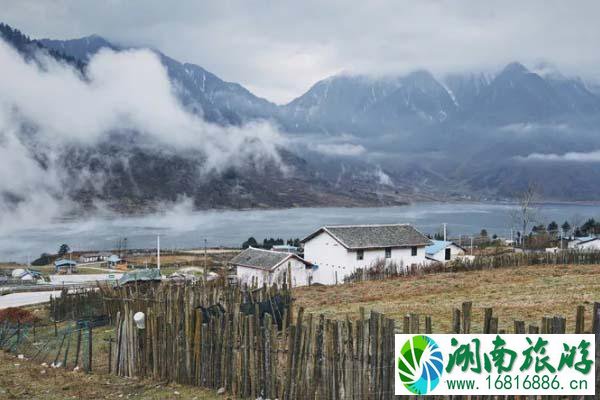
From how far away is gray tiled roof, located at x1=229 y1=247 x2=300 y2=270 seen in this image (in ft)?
170

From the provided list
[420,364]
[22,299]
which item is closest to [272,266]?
[22,299]

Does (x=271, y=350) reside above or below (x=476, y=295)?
above

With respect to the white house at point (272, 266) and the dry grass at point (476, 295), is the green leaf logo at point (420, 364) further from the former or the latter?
the white house at point (272, 266)

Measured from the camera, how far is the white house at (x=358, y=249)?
50594 mm

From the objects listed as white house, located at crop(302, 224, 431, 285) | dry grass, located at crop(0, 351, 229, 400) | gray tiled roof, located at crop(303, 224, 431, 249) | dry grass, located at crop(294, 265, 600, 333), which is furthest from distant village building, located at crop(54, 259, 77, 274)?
dry grass, located at crop(0, 351, 229, 400)

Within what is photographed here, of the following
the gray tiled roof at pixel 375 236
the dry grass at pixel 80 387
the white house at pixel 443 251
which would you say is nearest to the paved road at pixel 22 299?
the gray tiled roof at pixel 375 236

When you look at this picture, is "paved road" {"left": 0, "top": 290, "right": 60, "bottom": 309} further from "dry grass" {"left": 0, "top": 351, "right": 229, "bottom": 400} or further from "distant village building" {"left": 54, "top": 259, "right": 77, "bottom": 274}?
"distant village building" {"left": 54, "top": 259, "right": 77, "bottom": 274}

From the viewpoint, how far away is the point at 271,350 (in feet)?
39.7

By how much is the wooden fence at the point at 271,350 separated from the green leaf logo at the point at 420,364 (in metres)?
0.34

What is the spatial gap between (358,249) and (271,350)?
A: 38.7 m

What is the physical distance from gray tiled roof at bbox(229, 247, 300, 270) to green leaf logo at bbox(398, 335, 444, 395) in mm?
41557

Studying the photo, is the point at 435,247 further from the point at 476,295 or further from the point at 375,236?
the point at 476,295

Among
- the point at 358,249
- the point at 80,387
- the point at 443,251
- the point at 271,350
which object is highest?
the point at 271,350

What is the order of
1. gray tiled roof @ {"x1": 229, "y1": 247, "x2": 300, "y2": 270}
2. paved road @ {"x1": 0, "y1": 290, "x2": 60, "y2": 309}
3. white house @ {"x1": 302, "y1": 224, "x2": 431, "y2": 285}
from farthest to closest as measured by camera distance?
Answer: gray tiled roof @ {"x1": 229, "y1": 247, "x2": 300, "y2": 270}
white house @ {"x1": 302, "y1": 224, "x2": 431, "y2": 285}
paved road @ {"x1": 0, "y1": 290, "x2": 60, "y2": 309}
